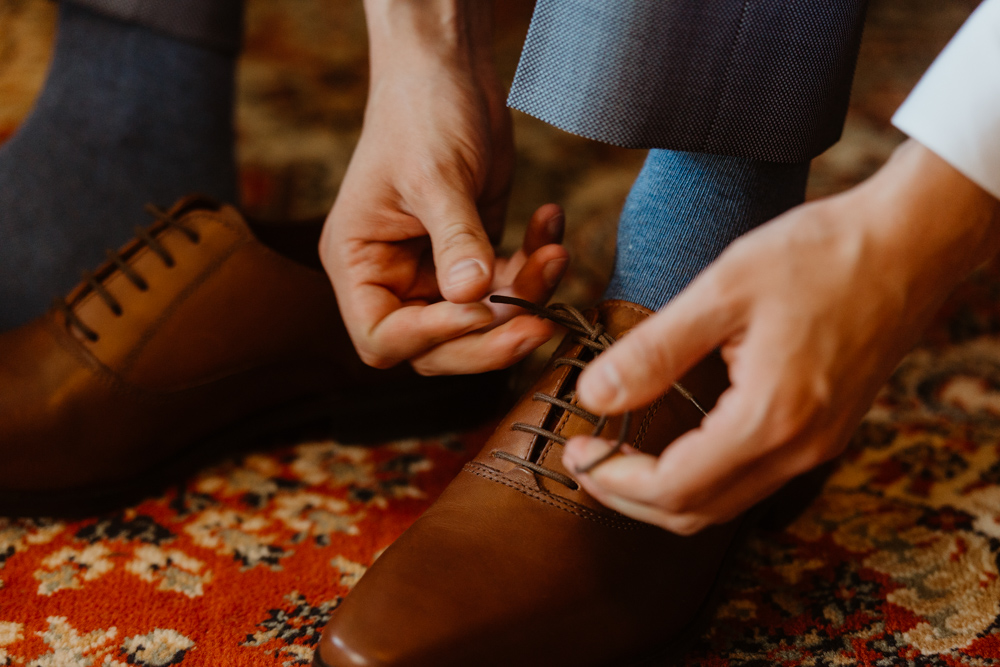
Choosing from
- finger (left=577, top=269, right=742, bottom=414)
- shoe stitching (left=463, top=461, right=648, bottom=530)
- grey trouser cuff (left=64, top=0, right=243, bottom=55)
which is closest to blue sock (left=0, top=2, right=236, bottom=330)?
grey trouser cuff (left=64, top=0, right=243, bottom=55)

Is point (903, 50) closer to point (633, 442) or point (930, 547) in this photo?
point (930, 547)

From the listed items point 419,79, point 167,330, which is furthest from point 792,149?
point 167,330

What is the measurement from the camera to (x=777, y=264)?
0.39 meters

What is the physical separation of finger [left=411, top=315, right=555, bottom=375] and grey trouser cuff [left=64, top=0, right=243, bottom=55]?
2.42ft

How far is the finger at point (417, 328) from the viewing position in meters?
0.61

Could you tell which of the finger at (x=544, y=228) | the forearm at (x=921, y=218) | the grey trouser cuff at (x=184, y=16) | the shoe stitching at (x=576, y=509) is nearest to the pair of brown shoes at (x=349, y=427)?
the shoe stitching at (x=576, y=509)

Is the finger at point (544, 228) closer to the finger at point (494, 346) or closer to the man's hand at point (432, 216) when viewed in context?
the man's hand at point (432, 216)

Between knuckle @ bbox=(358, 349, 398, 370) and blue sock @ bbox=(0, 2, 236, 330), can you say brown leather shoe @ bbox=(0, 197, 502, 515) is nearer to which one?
knuckle @ bbox=(358, 349, 398, 370)

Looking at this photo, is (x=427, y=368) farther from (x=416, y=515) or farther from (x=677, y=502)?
(x=677, y=502)

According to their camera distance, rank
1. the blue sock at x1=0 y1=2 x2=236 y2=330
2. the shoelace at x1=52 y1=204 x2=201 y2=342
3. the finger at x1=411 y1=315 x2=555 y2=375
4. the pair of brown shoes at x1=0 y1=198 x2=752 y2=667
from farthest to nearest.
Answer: the blue sock at x1=0 y1=2 x2=236 y2=330 < the shoelace at x1=52 y1=204 x2=201 y2=342 < the finger at x1=411 y1=315 x2=555 y2=375 < the pair of brown shoes at x1=0 y1=198 x2=752 y2=667

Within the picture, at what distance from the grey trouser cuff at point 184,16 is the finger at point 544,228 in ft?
2.32

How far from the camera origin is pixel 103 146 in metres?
Result: 1.07

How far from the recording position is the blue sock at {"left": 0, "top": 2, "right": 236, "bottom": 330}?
99 cm

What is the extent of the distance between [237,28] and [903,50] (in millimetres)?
1467
